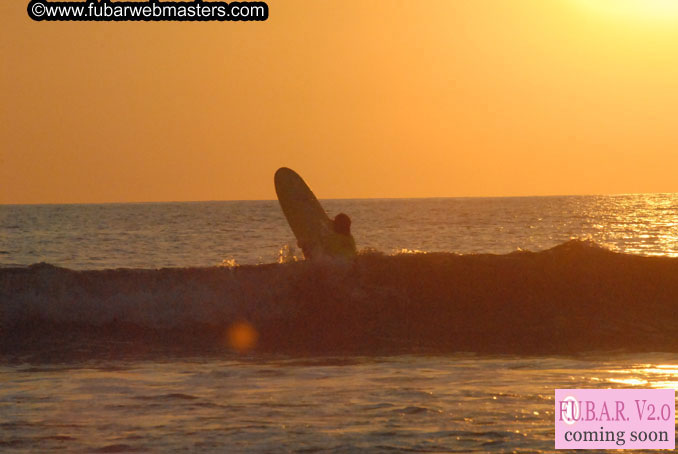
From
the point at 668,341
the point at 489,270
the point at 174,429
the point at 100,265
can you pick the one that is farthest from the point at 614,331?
the point at 100,265

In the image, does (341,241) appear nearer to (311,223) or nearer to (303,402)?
(311,223)

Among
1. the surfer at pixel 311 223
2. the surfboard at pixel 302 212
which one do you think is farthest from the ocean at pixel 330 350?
the surfboard at pixel 302 212

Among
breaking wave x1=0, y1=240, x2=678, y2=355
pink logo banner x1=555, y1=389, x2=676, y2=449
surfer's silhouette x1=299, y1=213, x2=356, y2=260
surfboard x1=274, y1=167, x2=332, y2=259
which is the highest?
surfboard x1=274, y1=167, x2=332, y2=259

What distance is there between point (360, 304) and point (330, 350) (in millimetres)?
2458

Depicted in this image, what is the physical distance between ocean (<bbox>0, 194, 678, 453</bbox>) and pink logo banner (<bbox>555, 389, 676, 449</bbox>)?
216mm

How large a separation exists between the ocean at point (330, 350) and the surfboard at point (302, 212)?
88 cm

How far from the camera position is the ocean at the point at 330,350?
9.72 metres

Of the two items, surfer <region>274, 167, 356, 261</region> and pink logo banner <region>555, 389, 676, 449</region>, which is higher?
surfer <region>274, 167, 356, 261</region>

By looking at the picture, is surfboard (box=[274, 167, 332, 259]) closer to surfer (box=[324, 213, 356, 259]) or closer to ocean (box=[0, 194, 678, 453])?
surfer (box=[324, 213, 356, 259])

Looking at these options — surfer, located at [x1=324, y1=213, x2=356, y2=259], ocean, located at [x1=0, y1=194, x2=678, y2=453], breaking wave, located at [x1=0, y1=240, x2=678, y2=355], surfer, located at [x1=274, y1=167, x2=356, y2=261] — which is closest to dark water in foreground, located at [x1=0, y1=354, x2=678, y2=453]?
ocean, located at [x1=0, y1=194, x2=678, y2=453]

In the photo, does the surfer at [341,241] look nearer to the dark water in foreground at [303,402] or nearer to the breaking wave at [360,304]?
the breaking wave at [360,304]

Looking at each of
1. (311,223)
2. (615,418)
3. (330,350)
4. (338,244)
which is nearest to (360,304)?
(338,244)

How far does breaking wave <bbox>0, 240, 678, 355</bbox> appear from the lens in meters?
16.4

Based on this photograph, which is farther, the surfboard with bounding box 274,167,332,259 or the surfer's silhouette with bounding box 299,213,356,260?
the surfboard with bounding box 274,167,332,259
